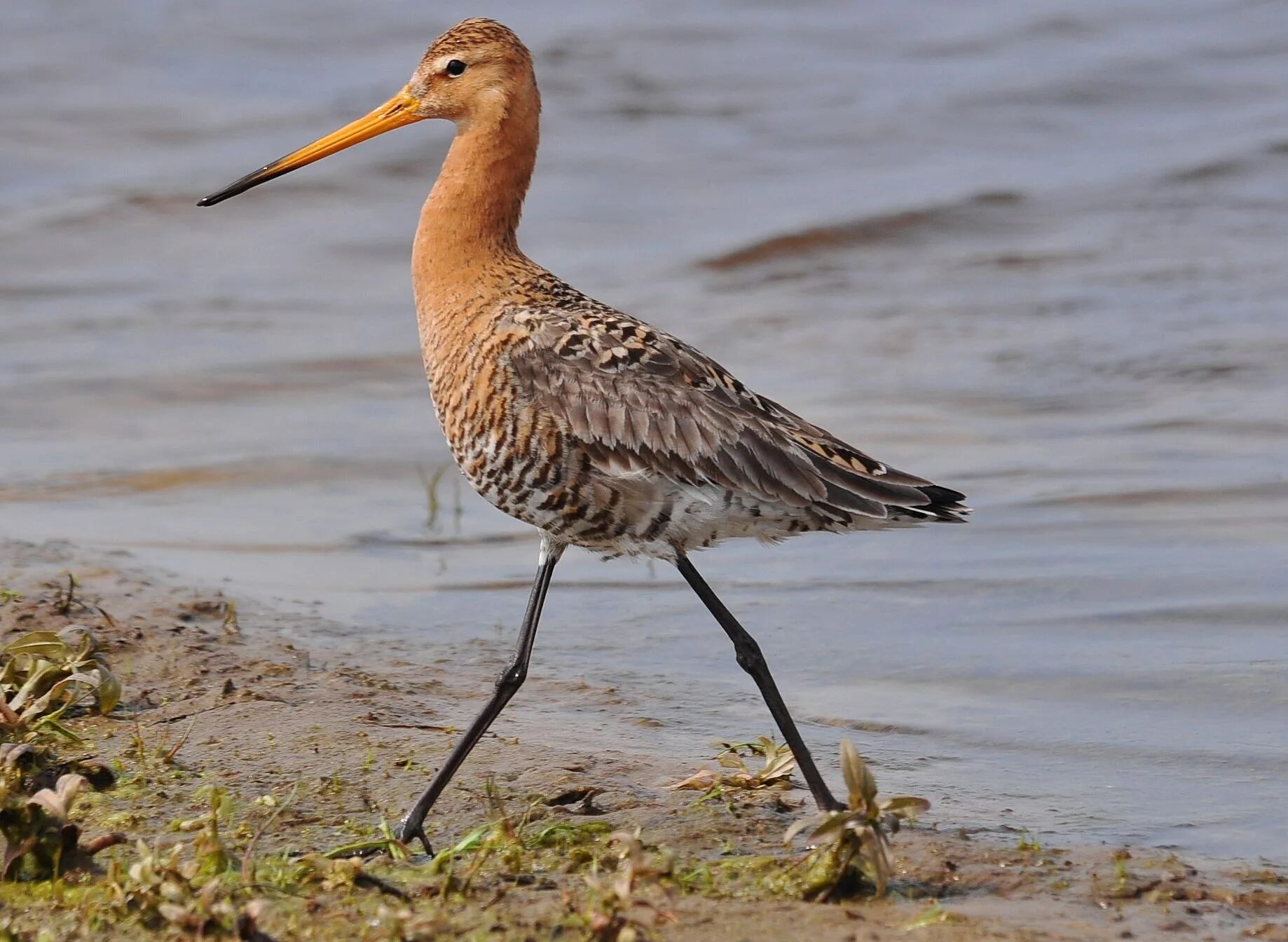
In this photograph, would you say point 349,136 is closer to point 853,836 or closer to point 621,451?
point 621,451

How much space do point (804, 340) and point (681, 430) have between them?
671 cm

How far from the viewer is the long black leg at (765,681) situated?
4941mm

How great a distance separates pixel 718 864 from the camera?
4527 mm

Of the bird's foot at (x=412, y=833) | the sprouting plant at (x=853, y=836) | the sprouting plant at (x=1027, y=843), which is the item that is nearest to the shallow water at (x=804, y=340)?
the sprouting plant at (x=1027, y=843)

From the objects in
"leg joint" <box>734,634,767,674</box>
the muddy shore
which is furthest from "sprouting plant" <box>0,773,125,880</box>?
"leg joint" <box>734,634,767,674</box>

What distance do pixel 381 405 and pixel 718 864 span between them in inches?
248

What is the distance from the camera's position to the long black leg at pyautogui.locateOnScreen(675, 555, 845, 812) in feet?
16.2

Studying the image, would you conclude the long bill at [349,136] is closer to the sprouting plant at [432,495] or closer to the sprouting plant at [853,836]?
the sprouting plant at [432,495]

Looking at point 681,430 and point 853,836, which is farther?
point 681,430

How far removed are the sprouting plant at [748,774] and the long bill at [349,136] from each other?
222cm

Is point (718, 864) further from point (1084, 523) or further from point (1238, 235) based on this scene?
point (1238, 235)

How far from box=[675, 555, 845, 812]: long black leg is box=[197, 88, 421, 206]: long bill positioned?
1787mm

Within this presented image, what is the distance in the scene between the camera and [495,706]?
5.19m

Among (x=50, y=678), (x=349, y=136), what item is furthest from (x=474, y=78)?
(x=50, y=678)
